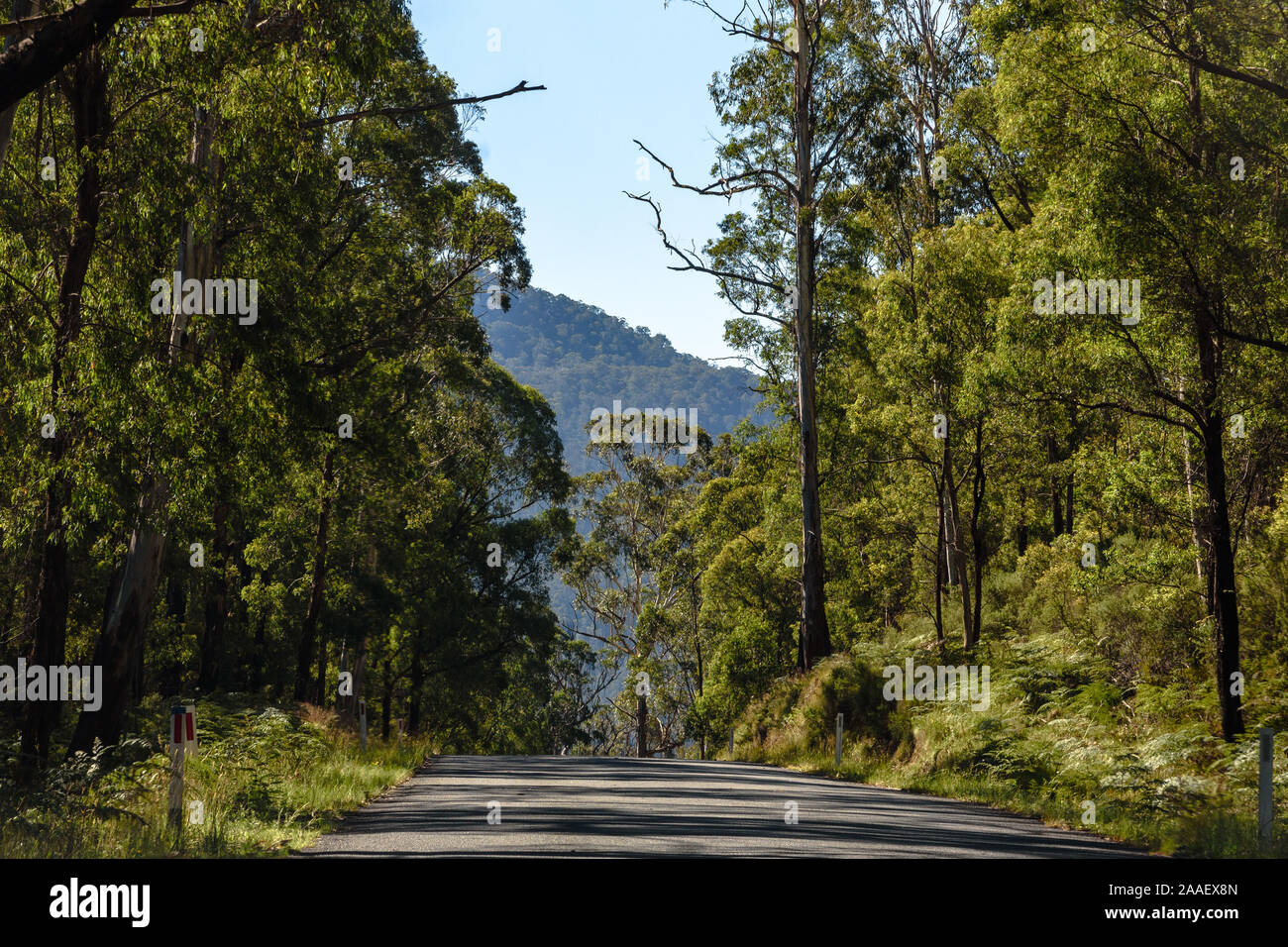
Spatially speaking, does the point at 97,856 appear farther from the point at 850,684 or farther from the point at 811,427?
the point at 811,427

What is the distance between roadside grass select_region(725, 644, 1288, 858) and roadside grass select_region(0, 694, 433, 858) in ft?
24.5

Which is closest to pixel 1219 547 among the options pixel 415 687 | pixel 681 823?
pixel 681 823

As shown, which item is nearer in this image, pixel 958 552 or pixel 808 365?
pixel 958 552

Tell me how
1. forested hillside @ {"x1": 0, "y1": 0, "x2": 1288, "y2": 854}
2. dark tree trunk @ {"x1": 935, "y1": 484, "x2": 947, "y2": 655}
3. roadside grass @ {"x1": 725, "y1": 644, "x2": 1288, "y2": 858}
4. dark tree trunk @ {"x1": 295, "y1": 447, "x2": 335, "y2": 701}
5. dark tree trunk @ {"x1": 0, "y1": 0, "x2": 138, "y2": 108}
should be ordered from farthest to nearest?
1. dark tree trunk @ {"x1": 295, "y1": 447, "x2": 335, "y2": 701}
2. dark tree trunk @ {"x1": 935, "y1": 484, "x2": 947, "y2": 655}
3. forested hillside @ {"x1": 0, "y1": 0, "x2": 1288, "y2": 854}
4. roadside grass @ {"x1": 725, "y1": 644, "x2": 1288, "y2": 858}
5. dark tree trunk @ {"x1": 0, "y1": 0, "x2": 138, "y2": 108}

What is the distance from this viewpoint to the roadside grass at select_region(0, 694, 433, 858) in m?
8.29

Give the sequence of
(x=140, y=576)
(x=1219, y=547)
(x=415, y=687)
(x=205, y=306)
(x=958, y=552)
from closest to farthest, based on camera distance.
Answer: (x=1219, y=547) → (x=205, y=306) → (x=140, y=576) → (x=958, y=552) → (x=415, y=687)

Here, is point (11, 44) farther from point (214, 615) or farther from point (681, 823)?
point (214, 615)

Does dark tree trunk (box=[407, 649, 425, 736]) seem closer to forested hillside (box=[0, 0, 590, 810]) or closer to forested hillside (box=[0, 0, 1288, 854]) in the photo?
forested hillside (box=[0, 0, 1288, 854])

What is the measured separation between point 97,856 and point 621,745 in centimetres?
8316

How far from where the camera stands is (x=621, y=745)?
290ft

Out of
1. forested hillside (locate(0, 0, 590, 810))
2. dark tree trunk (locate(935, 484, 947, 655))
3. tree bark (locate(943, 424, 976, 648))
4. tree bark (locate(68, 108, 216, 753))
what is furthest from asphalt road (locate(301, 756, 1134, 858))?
dark tree trunk (locate(935, 484, 947, 655))

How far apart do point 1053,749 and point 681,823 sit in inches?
251

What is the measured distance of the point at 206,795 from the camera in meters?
10.5
